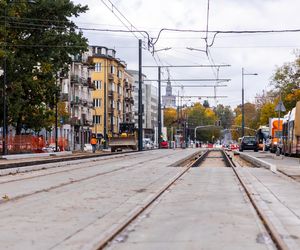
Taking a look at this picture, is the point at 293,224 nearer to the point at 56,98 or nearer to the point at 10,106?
the point at 10,106

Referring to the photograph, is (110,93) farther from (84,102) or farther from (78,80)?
(78,80)

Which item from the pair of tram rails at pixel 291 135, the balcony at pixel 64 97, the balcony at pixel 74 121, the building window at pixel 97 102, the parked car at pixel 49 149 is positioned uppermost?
the building window at pixel 97 102

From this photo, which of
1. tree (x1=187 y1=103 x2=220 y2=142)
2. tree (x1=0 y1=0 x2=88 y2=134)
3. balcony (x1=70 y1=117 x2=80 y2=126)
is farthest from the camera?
tree (x1=187 y1=103 x2=220 y2=142)

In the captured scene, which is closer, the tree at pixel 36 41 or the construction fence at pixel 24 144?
the tree at pixel 36 41

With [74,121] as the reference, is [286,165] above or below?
below

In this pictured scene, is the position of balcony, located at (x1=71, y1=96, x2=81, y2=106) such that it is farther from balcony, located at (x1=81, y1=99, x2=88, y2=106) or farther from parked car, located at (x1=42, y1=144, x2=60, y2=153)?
parked car, located at (x1=42, y1=144, x2=60, y2=153)

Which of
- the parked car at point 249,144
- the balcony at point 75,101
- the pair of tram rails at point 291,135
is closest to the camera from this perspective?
the pair of tram rails at point 291,135

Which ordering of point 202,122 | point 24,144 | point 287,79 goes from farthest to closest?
point 202,122, point 287,79, point 24,144

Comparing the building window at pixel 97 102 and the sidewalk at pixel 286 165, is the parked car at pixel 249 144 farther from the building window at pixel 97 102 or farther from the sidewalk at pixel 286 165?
the building window at pixel 97 102

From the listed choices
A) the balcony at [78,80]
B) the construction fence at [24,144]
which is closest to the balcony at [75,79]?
the balcony at [78,80]

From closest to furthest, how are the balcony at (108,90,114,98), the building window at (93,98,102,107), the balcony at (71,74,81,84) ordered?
the balcony at (71,74,81,84)
the balcony at (108,90,114,98)
the building window at (93,98,102,107)

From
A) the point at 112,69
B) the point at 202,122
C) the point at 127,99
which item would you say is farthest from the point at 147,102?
the point at 112,69

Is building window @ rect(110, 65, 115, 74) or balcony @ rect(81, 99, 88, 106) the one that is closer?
balcony @ rect(81, 99, 88, 106)

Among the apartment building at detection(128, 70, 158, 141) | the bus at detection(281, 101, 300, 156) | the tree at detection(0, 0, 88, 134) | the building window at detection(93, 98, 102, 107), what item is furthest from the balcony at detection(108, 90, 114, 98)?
the bus at detection(281, 101, 300, 156)
